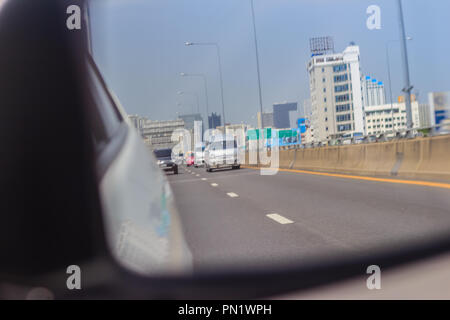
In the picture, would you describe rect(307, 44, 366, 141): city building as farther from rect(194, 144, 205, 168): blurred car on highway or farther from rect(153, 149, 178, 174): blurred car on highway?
rect(153, 149, 178, 174): blurred car on highway

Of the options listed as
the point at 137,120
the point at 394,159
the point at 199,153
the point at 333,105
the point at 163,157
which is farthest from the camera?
the point at 333,105

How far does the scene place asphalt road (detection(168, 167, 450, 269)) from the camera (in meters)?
4.30

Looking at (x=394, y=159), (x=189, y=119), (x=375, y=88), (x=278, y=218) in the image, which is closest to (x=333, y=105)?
(x=375, y=88)

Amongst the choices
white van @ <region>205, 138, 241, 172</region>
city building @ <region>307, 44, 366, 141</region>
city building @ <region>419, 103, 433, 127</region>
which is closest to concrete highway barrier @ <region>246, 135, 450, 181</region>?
city building @ <region>419, 103, 433, 127</region>

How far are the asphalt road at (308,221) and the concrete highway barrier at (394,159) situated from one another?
1314 millimetres

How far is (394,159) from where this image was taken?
13.6 m

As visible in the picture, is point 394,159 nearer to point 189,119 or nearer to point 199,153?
point 199,153

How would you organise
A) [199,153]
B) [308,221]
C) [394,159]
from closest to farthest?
1. [199,153]
2. [308,221]
3. [394,159]

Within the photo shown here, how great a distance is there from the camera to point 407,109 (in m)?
17.1

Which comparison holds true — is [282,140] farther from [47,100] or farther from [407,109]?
[47,100]

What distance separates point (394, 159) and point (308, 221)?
785 centimetres

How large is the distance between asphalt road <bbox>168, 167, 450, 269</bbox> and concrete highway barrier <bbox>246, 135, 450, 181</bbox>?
1.31 metres

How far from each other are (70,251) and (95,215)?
Result: 129 millimetres
